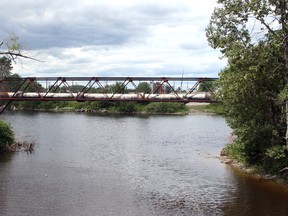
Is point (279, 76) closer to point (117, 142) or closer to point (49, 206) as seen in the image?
point (49, 206)

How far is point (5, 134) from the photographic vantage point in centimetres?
4869

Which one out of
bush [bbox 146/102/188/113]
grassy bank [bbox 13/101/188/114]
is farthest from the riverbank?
bush [bbox 146/102/188/113]

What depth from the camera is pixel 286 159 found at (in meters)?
35.4

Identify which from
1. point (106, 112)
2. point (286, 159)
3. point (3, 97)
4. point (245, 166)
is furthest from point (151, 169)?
point (106, 112)

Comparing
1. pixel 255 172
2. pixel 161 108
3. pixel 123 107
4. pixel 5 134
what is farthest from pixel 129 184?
pixel 161 108

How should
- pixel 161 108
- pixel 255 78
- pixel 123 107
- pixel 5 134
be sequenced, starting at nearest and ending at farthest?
pixel 255 78
pixel 5 134
pixel 123 107
pixel 161 108

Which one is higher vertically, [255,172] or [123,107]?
[123,107]

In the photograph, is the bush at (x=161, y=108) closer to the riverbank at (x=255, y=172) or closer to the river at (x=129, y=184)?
the river at (x=129, y=184)

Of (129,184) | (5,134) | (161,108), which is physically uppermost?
(161,108)

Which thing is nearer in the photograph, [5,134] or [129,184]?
[129,184]

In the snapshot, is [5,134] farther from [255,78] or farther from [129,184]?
[255,78]

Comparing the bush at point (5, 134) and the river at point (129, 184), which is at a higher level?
the bush at point (5, 134)

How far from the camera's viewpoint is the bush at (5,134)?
4812 cm

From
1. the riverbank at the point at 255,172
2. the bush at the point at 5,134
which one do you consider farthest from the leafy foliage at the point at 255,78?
the bush at the point at 5,134
